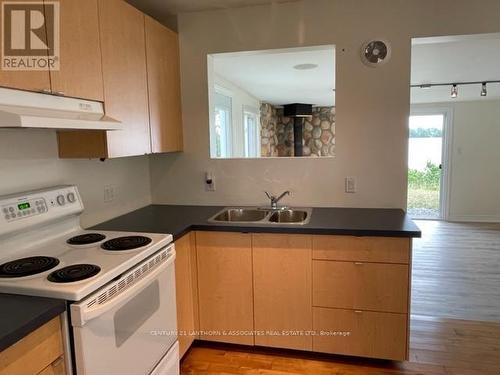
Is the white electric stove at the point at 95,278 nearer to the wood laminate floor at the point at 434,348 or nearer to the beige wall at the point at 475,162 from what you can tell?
the wood laminate floor at the point at 434,348

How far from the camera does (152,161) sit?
2879 millimetres

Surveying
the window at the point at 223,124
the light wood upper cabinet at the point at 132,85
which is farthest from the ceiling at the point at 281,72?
the light wood upper cabinet at the point at 132,85

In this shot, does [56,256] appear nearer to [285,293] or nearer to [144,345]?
[144,345]

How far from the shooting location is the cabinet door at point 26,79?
4.25 ft

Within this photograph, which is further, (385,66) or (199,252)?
(385,66)

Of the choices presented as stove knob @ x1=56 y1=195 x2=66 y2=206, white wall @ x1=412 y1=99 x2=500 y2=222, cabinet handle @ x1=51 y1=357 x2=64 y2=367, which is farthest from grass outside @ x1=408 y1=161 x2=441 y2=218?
cabinet handle @ x1=51 y1=357 x2=64 y2=367

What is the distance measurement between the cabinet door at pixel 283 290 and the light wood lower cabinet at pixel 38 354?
3.97 feet

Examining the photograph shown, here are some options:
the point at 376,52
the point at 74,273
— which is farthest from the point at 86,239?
the point at 376,52

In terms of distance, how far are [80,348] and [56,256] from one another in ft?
1.75

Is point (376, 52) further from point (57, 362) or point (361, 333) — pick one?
point (57, 362)

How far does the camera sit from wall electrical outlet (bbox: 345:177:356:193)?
8.44 feet

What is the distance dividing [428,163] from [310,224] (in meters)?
5.30

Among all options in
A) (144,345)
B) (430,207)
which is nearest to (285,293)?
(144,345)

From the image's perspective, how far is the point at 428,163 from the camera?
6547mm
